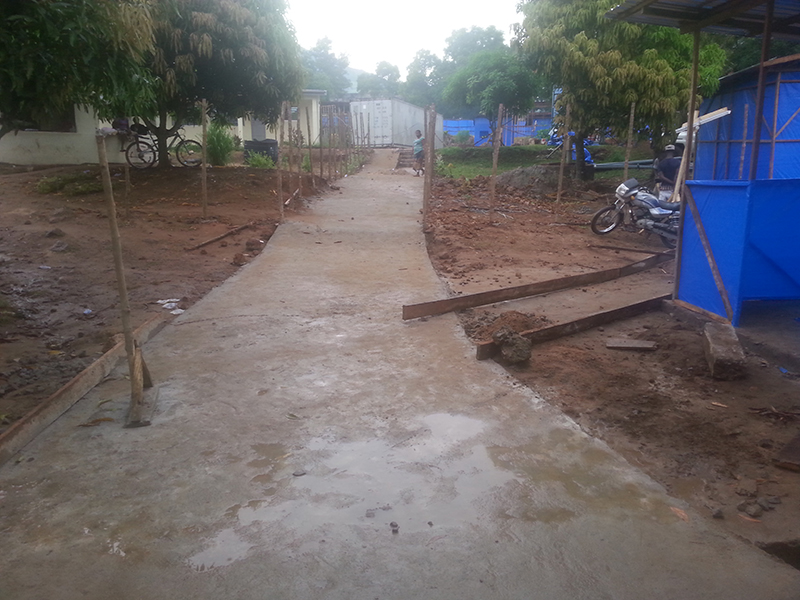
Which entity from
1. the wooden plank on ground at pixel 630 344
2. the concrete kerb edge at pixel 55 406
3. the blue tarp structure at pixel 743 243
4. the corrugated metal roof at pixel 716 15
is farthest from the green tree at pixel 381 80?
the concrete kerb edge at pixel 55 406

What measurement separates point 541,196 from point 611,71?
3370 millimetres

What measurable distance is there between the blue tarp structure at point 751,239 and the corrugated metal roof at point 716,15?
1.40m

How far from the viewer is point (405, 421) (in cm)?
349

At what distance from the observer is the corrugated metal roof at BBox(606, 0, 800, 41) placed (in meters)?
4.89

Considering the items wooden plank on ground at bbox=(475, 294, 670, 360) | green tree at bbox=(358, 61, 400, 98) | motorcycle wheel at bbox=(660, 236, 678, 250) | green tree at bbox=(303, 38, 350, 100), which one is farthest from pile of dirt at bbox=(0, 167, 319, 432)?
green tree at bbox=(358, 61, 400, 98)

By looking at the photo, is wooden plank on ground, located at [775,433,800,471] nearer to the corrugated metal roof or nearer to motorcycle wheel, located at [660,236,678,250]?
the corrugated metal roof

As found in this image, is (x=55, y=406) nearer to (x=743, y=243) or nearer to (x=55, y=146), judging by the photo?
A: (x=743, y=243)

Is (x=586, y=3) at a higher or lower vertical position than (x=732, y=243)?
higher

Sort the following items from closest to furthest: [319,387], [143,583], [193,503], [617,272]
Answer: [143,583]
[193,503]
[319,387]
[617,272]

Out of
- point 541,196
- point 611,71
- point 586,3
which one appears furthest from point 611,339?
point 586,3

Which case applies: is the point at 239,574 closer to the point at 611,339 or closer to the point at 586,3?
the point at 611,339

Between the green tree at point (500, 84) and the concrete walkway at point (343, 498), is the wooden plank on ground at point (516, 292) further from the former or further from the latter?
the green tree at point (500, 84)

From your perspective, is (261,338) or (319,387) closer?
(319,387)

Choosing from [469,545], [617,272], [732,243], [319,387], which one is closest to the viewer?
[469,545]
